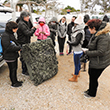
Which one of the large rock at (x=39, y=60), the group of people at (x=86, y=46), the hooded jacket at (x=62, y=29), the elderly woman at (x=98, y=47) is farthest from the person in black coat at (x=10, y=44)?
the hooded jacket at (x=62, y=29)

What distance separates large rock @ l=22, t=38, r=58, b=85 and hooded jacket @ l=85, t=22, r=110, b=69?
1.30 meters

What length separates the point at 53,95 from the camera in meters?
2.61

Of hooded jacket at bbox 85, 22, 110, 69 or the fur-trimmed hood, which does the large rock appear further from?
Answer: the fur-trimmed hood

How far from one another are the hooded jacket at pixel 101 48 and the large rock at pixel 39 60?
1299 millimetres

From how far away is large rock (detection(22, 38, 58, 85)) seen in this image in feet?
9.41

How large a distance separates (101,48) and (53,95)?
144 cm

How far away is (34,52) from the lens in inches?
114

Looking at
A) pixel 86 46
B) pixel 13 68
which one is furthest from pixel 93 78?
pixel 13 68

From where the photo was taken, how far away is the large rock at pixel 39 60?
9.41 feet

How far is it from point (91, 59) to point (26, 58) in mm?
1565

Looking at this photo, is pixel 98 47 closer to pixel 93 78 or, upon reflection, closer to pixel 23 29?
pixel 93 78

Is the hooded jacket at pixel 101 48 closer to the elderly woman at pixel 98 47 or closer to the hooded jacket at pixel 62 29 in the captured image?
the elderly woman at pixel 98 47

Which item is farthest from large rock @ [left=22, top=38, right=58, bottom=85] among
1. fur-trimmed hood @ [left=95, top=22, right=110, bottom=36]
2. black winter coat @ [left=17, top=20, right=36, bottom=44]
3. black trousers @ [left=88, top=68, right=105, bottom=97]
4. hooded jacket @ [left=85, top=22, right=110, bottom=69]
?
fur-trimmed hood @ [left=95, top=22, right=110, bottom=36]

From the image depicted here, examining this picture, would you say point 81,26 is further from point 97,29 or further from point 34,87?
point 34,87
